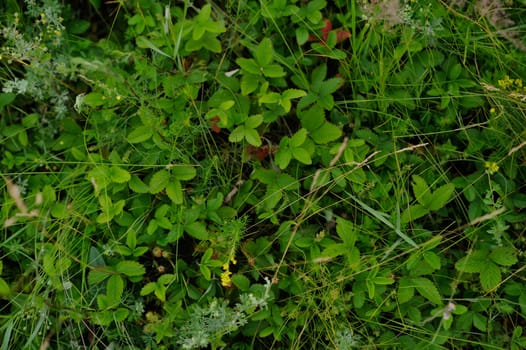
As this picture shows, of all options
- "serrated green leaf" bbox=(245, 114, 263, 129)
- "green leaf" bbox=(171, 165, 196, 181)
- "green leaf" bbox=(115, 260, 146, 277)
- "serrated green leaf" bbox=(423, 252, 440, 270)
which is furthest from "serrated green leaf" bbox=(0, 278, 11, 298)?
"serrated green leaf" bbox=(423, 252, 440, 270)

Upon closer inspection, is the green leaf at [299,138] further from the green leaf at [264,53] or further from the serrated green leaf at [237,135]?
the green leaf at [264,53]

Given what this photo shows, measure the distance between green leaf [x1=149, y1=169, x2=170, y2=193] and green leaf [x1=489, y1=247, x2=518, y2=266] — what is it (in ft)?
4.78

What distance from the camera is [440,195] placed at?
2195 millimetres

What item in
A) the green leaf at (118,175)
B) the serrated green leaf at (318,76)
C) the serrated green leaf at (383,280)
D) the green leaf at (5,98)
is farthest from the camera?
the green leaf at (5,98)

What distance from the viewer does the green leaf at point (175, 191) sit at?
2.20 meters

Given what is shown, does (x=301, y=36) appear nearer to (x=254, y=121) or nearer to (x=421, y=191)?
(x=254, y=121)

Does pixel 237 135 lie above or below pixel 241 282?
above

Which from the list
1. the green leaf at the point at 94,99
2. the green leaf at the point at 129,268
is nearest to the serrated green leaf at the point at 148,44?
the green leaf at the point at 94,99

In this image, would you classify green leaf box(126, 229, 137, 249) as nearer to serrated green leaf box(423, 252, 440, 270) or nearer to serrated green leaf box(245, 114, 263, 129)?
serrated green leaf box(245, 114, 263, 129)

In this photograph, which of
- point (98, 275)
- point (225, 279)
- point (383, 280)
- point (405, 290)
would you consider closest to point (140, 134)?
point (98, 275)

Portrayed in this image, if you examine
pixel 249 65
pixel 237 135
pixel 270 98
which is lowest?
pixel 237 135

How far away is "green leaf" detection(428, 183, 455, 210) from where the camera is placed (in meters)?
2.19

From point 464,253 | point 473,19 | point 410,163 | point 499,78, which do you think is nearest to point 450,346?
point 464,253

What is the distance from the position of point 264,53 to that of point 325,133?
1.50 ft
